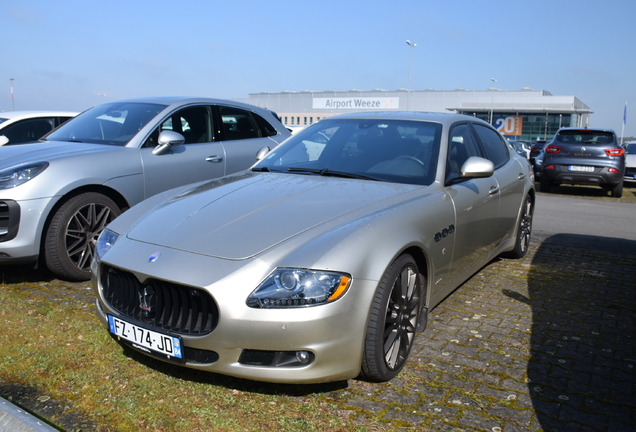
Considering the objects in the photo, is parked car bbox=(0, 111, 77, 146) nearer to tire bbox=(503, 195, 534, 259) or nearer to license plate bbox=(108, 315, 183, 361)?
license plate bbox=(108, 315, 183, 361)

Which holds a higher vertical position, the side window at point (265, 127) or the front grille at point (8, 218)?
the side window at point (265, 127)

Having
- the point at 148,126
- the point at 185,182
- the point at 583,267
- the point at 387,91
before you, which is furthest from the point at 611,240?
the point at 387,91

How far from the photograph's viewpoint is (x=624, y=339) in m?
3.91

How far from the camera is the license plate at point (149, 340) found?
2715 millimetres

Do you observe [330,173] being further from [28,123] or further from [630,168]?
[630,168]

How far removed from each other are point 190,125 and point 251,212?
10.2 feet

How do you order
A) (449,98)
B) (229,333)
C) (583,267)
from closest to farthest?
(229,333) → (583,267) → (449,98)

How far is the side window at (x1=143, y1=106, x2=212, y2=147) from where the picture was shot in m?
5.66

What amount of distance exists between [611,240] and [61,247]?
6.97 m

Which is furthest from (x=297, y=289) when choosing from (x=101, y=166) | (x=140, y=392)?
(x=101, y=166)

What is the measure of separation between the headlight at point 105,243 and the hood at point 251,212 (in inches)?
6.1

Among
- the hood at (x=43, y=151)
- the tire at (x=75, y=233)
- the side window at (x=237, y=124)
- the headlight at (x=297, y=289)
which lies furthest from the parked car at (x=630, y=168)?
the headlight at (x=297, y=289)

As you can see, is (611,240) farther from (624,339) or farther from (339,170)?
(339,170)

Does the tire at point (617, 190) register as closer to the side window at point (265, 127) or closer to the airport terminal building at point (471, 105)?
the side window at point (265, 127)
